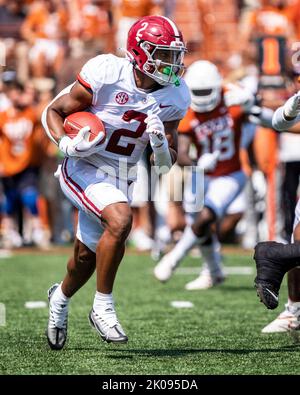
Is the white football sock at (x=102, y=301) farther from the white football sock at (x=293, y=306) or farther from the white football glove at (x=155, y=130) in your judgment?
the white football sock at (x=293, y=306)

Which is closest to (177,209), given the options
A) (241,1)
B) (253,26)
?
(253,26)

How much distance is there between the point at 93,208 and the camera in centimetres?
443

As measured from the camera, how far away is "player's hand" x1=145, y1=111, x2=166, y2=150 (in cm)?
434

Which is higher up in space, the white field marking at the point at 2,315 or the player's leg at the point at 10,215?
the white field marking at the point at 2,315

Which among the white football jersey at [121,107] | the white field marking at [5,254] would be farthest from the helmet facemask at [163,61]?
the white field marking at [5,254]

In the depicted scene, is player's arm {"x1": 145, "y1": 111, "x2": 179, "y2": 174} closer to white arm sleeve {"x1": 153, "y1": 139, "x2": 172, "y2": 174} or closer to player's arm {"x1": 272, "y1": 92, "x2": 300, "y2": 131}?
white arm sleeve {"x1": 153, "y1": 139, "x2": 172, "y2": 174}

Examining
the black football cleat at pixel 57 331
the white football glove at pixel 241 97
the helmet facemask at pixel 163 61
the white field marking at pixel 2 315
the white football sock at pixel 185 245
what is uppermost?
the helmet facemask at pixel 163 61

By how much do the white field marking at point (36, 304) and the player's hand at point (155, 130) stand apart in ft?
7.20

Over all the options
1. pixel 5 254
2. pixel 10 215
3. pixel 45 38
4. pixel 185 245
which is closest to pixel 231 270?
pixel 185 245

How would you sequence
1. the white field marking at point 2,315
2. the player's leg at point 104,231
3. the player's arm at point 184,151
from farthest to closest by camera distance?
the player's arm at point 184,151 < the white field marking at point 2,315 < the player's leg at point 104,231

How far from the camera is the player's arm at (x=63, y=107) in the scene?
4547mm

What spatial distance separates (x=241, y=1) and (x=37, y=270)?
571 centimetres

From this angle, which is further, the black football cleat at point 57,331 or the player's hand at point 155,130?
the black football cleat at point 57,331
